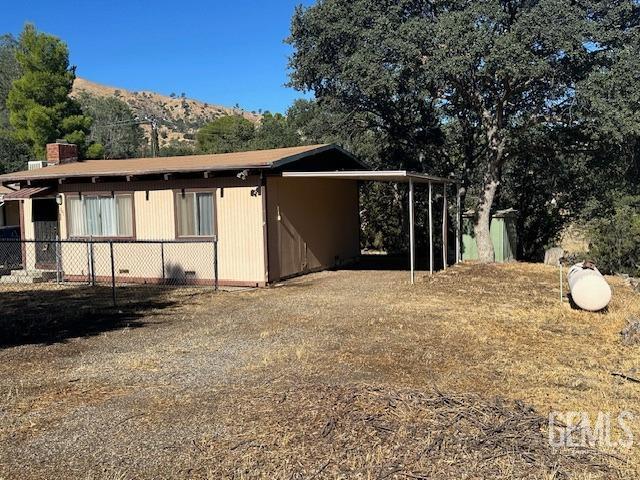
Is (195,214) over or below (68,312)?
over

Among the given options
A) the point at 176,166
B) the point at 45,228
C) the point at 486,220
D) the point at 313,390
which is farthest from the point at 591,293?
the point at 45,228

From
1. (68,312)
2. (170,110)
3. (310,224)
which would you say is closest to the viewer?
(68,312)

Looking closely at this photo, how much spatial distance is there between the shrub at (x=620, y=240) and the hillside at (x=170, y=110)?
54706 mm

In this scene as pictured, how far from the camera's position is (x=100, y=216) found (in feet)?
46.4

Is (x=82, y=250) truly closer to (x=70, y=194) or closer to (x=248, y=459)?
(x=70, y=194)

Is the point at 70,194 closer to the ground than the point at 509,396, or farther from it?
farther from it

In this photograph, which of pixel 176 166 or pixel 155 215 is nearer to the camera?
pixel 176 166

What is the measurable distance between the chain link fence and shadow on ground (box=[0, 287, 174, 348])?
2.60ft

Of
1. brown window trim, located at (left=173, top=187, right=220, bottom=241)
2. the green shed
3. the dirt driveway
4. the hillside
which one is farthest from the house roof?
the hillside

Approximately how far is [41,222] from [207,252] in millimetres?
4944

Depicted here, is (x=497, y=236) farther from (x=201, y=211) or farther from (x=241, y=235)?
(x=201, y=211)

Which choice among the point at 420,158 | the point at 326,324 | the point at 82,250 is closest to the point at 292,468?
the point at 326,324

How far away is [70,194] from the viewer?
14406mm

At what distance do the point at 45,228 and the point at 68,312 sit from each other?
578cm
